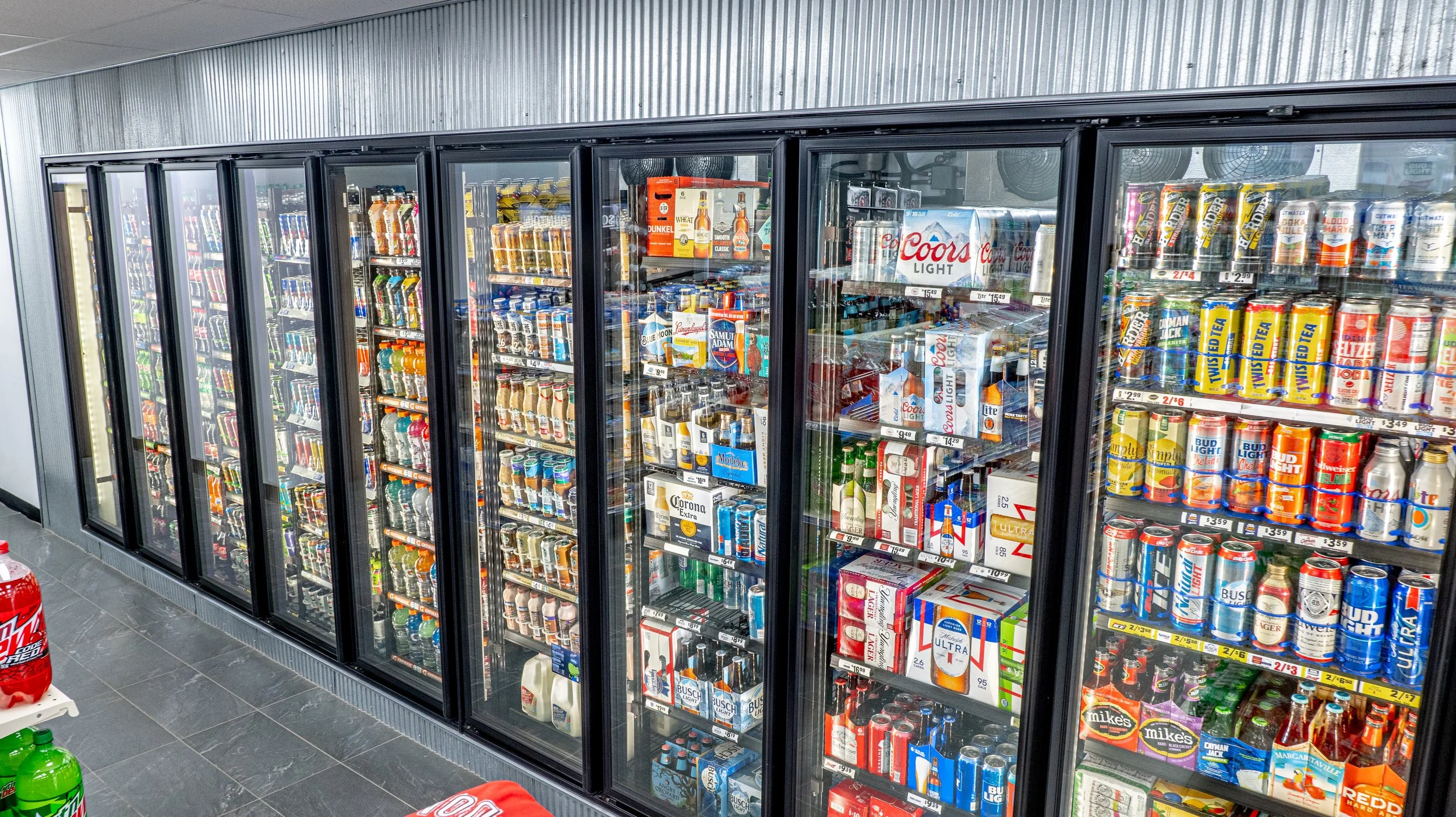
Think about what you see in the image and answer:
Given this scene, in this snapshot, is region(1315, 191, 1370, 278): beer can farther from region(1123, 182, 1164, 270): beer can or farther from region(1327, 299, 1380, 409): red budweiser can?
region(1123, 182, 1164, 270): beer can

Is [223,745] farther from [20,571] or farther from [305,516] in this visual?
[20,571]

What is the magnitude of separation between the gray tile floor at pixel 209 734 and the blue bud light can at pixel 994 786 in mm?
2317

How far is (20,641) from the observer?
231 cm

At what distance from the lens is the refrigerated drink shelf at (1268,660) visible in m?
2.11

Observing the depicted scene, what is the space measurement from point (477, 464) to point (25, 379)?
206 inches

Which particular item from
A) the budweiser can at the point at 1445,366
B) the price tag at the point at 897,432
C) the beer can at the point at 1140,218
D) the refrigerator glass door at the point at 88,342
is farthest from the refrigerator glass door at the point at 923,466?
the refrigerator glass door at the point at 88,342

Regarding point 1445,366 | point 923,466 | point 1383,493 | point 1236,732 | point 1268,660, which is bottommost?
point 1236,732

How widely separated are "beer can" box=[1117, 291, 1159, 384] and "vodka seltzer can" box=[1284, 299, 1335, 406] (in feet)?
0.98

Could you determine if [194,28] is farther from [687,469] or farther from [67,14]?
[687,469]

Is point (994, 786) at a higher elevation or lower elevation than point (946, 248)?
lower

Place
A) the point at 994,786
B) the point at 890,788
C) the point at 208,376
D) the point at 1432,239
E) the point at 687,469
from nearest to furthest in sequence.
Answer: the point at 1432,239, the point at 994,786, the point at 890,788, the point at 687,469, the point at 208,376

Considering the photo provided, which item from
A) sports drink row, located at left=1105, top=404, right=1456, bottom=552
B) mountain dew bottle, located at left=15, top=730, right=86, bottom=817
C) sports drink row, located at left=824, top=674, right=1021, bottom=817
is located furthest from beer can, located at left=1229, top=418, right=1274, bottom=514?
mountain dew bottle, located at left=15, top=730, right=86, bottom=817

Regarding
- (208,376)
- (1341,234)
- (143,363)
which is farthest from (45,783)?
(143,363)

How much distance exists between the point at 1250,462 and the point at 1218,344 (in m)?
0.31
